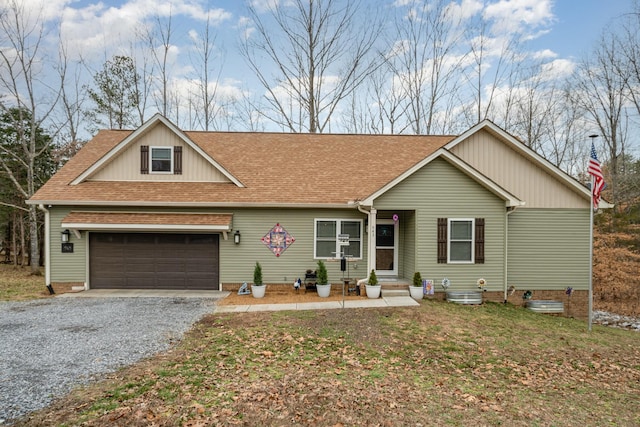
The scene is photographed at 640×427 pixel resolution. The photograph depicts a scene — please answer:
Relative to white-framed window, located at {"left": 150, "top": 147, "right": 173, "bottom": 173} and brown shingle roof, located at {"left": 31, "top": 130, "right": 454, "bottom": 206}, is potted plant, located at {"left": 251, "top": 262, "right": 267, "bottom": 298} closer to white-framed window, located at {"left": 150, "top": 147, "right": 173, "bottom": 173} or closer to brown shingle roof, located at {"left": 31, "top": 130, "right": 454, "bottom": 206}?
brown shingle roof, located at {"left": 31, "top": 130, "right": 454, "bottom": 206}

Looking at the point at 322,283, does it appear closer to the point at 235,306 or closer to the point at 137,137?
the point at 235,306

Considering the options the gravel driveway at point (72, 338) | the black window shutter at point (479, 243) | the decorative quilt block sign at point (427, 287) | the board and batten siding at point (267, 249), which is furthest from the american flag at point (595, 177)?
the gravel driveway at point (72, 338)

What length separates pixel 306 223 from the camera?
38.5 feet

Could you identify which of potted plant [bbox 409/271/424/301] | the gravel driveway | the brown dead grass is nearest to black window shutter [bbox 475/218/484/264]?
potted plant [bbox 409/271/424/301]

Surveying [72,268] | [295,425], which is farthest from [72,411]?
[72,268]

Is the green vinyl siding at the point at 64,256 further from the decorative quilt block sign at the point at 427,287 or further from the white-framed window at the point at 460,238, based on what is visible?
the white-framed window at the point at 460,238

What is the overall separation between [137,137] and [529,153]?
13.1 meters

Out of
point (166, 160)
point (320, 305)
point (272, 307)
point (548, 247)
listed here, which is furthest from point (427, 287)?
point (166, 160)

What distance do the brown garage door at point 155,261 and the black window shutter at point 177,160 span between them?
2.27 meters

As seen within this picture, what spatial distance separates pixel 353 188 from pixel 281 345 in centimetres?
680

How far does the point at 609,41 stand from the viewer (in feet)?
62.8

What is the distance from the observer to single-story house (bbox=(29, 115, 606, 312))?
35.5ft

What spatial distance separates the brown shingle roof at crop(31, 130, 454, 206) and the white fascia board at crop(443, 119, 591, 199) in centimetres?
265

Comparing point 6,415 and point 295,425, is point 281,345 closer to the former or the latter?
point 295,425
